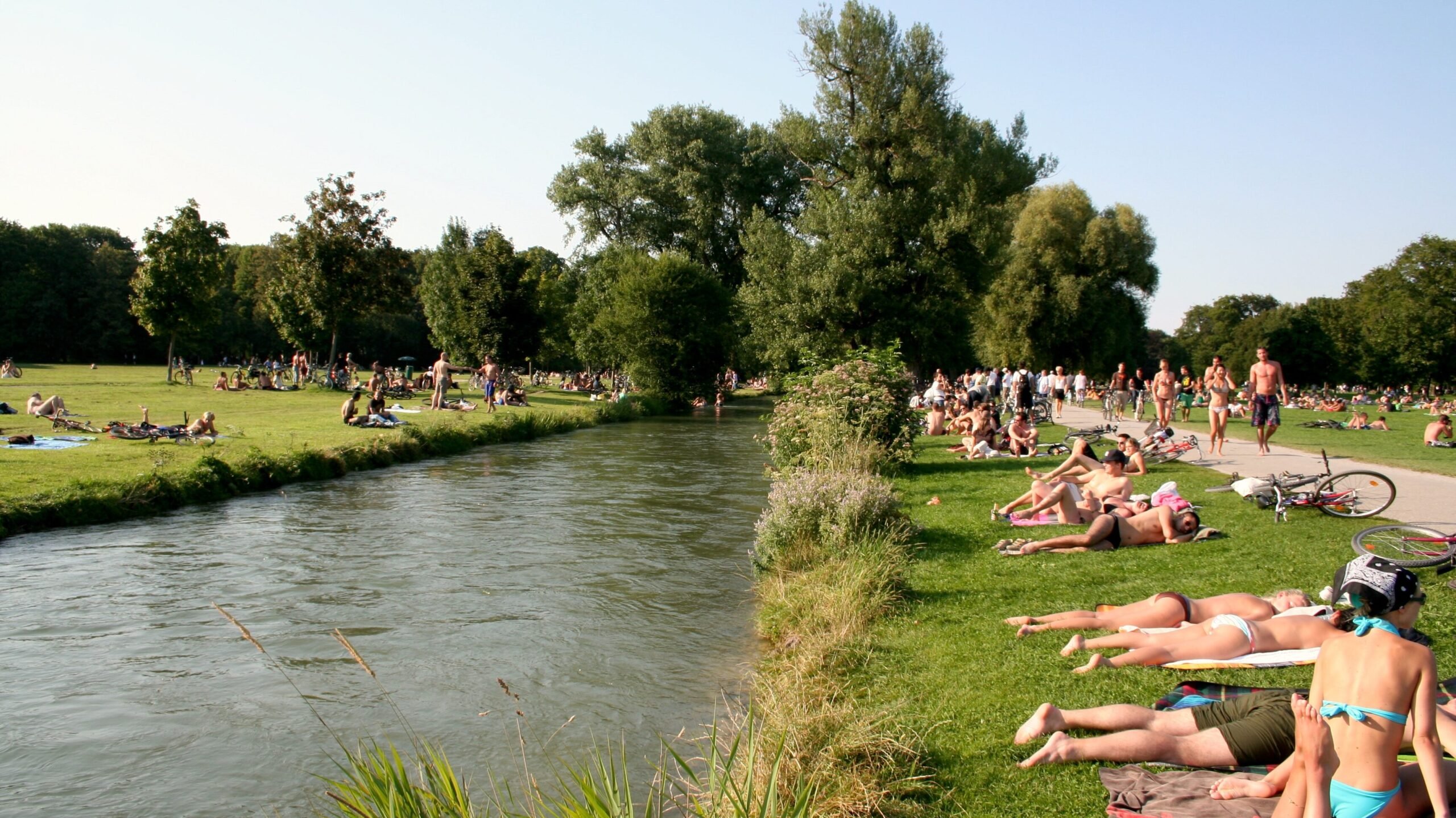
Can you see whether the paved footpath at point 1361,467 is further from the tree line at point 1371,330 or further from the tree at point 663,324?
the tree line at point 1371,330

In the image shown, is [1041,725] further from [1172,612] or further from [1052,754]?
[1172,612]

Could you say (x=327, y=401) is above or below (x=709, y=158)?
below

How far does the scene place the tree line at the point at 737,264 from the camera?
111 ft

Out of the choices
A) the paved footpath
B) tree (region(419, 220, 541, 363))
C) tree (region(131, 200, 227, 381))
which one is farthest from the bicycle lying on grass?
tree (region(131, 200, 227, 381))

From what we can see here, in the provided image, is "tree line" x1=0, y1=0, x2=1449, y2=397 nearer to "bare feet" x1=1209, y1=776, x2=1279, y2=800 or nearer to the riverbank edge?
the riverbank edge

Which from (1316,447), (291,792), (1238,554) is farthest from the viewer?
(1316,447)

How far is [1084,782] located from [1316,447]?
58.8 feet

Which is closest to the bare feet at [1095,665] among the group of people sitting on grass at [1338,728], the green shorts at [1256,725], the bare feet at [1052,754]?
the group of people sitting on grass at [1338,728]

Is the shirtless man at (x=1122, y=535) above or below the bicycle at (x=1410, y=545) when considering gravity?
below

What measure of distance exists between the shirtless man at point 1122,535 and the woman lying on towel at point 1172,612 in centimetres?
291

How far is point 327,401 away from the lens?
114 feet

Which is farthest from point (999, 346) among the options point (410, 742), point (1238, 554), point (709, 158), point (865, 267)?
point (410, 742)

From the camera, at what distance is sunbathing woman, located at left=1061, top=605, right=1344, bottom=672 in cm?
630

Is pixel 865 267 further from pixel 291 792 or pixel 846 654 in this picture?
pixel 291 792
